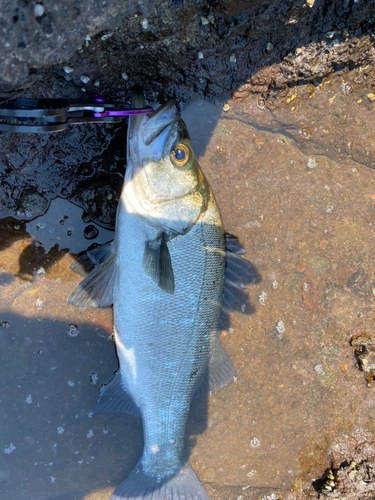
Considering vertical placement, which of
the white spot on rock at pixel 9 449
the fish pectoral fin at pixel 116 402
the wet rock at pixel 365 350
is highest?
the fish pectoral fin at pixel 116 402

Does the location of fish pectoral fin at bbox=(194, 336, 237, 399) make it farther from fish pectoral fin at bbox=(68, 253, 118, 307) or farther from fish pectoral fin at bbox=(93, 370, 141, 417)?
fish pectoral fin at bbox=(68, 253, 118, 307)

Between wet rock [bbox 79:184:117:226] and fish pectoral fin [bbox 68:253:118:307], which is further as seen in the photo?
wet rock [bbox 79:184:117:226]

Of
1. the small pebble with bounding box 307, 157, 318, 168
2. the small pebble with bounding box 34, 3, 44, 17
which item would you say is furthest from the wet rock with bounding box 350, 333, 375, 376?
the small pebble with bounding box 34, 3, 44, 17

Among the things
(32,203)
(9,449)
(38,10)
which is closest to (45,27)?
(38,10)

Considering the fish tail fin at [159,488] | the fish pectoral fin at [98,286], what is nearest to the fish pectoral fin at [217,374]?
the fish tail fin at [159,488]

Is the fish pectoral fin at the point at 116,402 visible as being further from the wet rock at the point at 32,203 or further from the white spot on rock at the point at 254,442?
the wet rock at the point at 32,203

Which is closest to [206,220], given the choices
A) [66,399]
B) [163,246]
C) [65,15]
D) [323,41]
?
[163,246]
